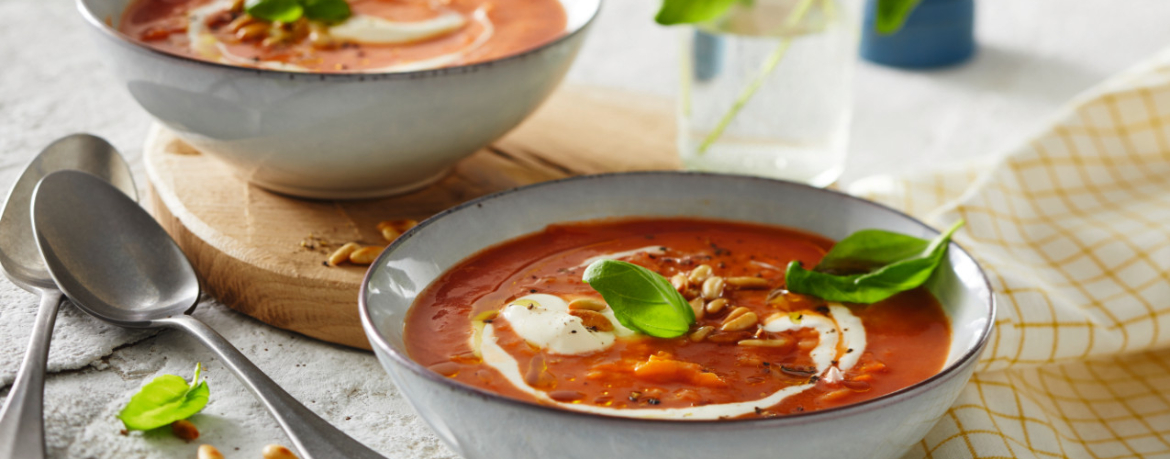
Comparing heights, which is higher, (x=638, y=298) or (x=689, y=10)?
(x=689, y=10)

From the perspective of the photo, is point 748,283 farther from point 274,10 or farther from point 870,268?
point 274,10

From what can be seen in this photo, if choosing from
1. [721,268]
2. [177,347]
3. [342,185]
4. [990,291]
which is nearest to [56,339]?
[177,347]

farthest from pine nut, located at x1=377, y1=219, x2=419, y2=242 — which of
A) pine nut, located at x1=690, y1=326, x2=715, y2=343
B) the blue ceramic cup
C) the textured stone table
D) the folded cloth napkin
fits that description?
the blue ceramic cup

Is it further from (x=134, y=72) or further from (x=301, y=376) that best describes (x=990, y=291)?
(x=134, y=72)

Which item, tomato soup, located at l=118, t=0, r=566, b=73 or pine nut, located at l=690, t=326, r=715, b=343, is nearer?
pine nut, located at l=690, t=326, r=715, b=343

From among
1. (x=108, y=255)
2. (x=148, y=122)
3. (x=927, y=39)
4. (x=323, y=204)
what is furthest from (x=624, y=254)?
(x=927, y=39)

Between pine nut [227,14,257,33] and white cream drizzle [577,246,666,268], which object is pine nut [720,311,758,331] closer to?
white cream drizzle [577,246,666,268]
